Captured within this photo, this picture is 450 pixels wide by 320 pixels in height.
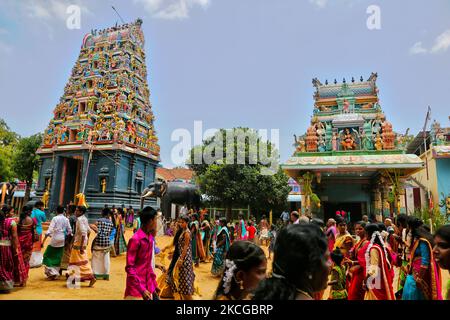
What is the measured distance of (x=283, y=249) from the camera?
5.16 feet

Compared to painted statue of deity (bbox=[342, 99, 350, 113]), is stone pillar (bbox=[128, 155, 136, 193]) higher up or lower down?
lower down

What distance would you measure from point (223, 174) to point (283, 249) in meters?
18.6

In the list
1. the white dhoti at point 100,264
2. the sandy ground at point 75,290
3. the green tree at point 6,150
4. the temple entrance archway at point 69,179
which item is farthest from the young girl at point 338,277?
the green tree at point 6,150

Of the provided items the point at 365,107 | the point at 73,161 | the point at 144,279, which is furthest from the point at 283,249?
the point at 73,161

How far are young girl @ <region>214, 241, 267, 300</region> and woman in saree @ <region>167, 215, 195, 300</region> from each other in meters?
2.90

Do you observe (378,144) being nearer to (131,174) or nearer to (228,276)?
(228,276)

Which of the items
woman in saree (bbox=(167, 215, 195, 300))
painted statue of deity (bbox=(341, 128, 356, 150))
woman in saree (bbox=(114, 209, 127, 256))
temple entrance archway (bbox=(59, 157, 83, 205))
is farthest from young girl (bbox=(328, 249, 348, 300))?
temple entrance archway (bbox=(59, 157, 83, 205))

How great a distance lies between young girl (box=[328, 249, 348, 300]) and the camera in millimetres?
4219

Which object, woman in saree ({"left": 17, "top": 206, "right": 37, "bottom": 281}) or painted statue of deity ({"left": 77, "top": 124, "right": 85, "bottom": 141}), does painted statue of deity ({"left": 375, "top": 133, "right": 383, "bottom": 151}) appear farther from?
painted statue of deity ({"left": 77, "top": 124, "right": 85, "bottom": 141})

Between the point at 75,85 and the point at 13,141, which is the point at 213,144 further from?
the point at 13,141

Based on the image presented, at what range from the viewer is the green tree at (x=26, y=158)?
26.5 metres

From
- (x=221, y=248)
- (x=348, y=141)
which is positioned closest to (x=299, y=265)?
(x=221, y=248)

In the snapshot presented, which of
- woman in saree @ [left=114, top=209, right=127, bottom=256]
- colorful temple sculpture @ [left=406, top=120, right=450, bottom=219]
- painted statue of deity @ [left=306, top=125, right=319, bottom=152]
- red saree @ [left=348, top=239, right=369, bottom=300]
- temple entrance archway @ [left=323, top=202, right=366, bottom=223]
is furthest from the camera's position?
temple entrance archway @ [left=323, top=202, right=366, bottom=223]

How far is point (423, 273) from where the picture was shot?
334 cm
